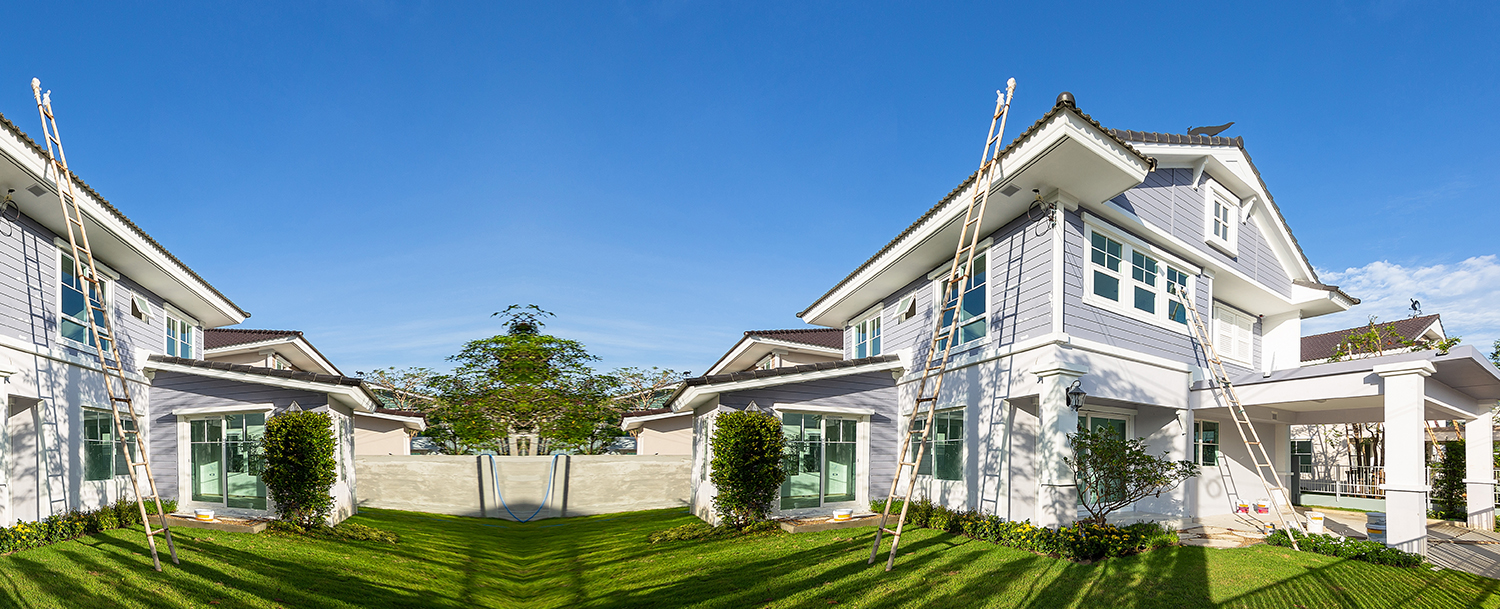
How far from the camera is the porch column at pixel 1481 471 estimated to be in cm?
1226

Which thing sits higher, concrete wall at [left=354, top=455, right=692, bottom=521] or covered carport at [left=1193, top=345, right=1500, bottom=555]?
covered carport at [left=1193, top=345, right=1500, bottom=555]

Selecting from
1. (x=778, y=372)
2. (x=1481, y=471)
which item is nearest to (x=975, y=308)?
(x=778, y=372)

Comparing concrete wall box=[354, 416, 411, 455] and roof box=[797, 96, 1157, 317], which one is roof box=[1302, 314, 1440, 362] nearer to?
roof box=[797, 96, 1157, 317]

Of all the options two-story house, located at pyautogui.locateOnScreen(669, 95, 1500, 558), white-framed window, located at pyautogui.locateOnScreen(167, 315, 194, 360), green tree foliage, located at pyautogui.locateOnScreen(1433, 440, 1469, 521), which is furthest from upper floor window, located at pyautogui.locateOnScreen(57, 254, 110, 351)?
green tree foliage, located at pyautogui.locateOnScreen(1433, 440, 1469, 521)

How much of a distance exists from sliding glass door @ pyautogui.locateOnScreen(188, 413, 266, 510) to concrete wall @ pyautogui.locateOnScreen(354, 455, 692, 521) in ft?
10.1

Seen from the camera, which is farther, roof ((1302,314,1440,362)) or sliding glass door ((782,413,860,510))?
roof ((1302,314,1440,362))

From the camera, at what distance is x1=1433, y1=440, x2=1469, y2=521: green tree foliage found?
14.5 metres

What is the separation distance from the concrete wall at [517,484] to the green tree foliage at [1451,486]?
1586cm

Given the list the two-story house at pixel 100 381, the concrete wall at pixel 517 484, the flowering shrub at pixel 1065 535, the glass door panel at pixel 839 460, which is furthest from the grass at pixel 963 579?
the two-story house at pixel 100 381

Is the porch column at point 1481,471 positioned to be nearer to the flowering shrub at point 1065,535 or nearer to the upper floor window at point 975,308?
the flowering shrub at point 1065,535

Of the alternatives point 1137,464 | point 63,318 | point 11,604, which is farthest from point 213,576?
point 1137,464

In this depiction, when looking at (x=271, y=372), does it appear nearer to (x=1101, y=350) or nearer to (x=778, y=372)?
(x=778, y=372)

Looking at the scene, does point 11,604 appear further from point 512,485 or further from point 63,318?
point 512,485

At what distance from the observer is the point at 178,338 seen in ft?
50.5
